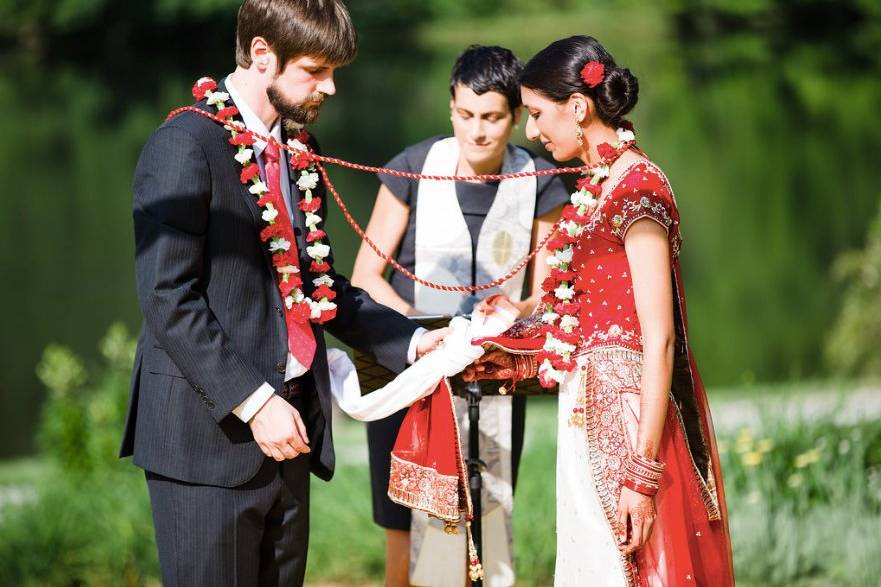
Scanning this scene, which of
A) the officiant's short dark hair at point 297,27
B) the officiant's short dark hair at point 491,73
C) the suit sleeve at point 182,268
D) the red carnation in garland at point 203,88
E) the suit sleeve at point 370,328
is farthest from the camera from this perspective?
the officiant's short dark hair at point 491,73

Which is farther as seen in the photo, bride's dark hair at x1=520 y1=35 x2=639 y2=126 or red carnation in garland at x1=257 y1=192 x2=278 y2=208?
bride's dark hair at x1=520 y1=35 x2=639 y2=126

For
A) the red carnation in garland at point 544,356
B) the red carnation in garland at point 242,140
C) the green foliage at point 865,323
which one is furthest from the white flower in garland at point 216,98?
the green foliage at point 865,323

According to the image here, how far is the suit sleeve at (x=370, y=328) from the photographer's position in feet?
10.6

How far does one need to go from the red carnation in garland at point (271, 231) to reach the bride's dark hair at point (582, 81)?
2.55 feet

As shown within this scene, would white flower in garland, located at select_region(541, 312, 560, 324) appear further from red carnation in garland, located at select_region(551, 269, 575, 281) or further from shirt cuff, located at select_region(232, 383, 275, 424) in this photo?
shirt cuff, located at select_region(232, 383, 275, 424)

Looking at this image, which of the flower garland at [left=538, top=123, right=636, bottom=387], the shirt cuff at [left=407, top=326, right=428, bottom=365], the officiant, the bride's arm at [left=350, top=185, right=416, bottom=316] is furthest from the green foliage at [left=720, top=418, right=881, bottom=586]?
the shirt cuff at [left=407, top=326, right=428, bottom=365]

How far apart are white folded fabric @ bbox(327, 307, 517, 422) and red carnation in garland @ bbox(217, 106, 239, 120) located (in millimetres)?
781

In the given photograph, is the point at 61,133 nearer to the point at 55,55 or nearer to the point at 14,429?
the point at 55,55

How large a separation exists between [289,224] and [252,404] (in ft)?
1.65

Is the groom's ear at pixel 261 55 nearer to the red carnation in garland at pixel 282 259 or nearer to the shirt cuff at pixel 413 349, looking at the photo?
the red carnation in garland at pixel 282 259

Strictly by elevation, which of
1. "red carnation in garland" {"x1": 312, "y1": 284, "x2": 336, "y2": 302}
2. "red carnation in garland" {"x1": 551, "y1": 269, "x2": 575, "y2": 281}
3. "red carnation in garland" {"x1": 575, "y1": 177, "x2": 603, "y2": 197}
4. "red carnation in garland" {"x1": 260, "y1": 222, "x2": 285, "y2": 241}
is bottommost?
"red carnation in garland" {"x1": 312, "y1": 284, "x2": 336, "y2": 302}

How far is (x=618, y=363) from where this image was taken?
9.66 feet

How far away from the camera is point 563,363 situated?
304cm

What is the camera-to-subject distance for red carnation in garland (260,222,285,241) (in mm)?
2840
